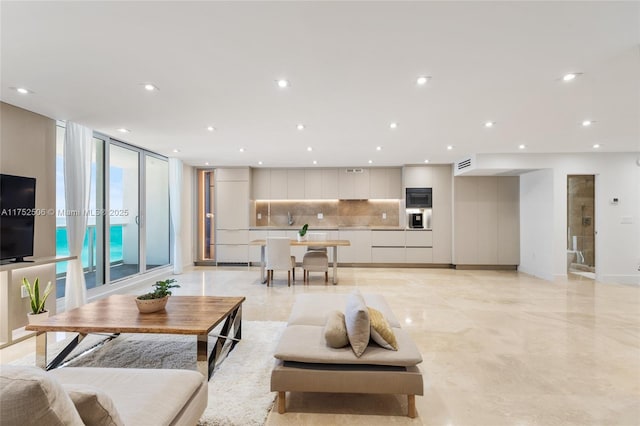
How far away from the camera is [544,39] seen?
2119 mm

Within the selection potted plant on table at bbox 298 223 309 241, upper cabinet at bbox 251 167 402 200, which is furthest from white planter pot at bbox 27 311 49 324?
upper cabinet at bbox 251 167 402 200

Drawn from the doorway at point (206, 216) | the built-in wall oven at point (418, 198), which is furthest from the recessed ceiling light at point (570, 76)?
the doorway at point (206, 216)

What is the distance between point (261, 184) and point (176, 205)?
2.16 metres

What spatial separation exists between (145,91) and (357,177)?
18.3ft

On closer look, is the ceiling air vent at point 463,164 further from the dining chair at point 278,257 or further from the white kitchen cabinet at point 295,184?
the dining chair at point 278,257

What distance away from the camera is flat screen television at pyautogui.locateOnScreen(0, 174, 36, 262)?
3.13m

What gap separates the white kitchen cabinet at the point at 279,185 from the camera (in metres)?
8.02

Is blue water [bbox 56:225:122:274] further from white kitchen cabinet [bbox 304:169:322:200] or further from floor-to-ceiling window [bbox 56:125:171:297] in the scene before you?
white kitchen cabinet [bbox 304:169:322:200]

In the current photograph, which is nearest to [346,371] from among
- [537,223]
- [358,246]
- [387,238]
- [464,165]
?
[358,246]

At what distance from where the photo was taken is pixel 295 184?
8000 millimetres

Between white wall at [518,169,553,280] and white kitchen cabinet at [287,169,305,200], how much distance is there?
5.23 m

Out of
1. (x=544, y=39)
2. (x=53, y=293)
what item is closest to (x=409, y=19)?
(x=544, y=39)

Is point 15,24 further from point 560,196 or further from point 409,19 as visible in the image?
point 560,196

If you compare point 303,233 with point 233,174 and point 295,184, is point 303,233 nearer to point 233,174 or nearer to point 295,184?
point 295,184
